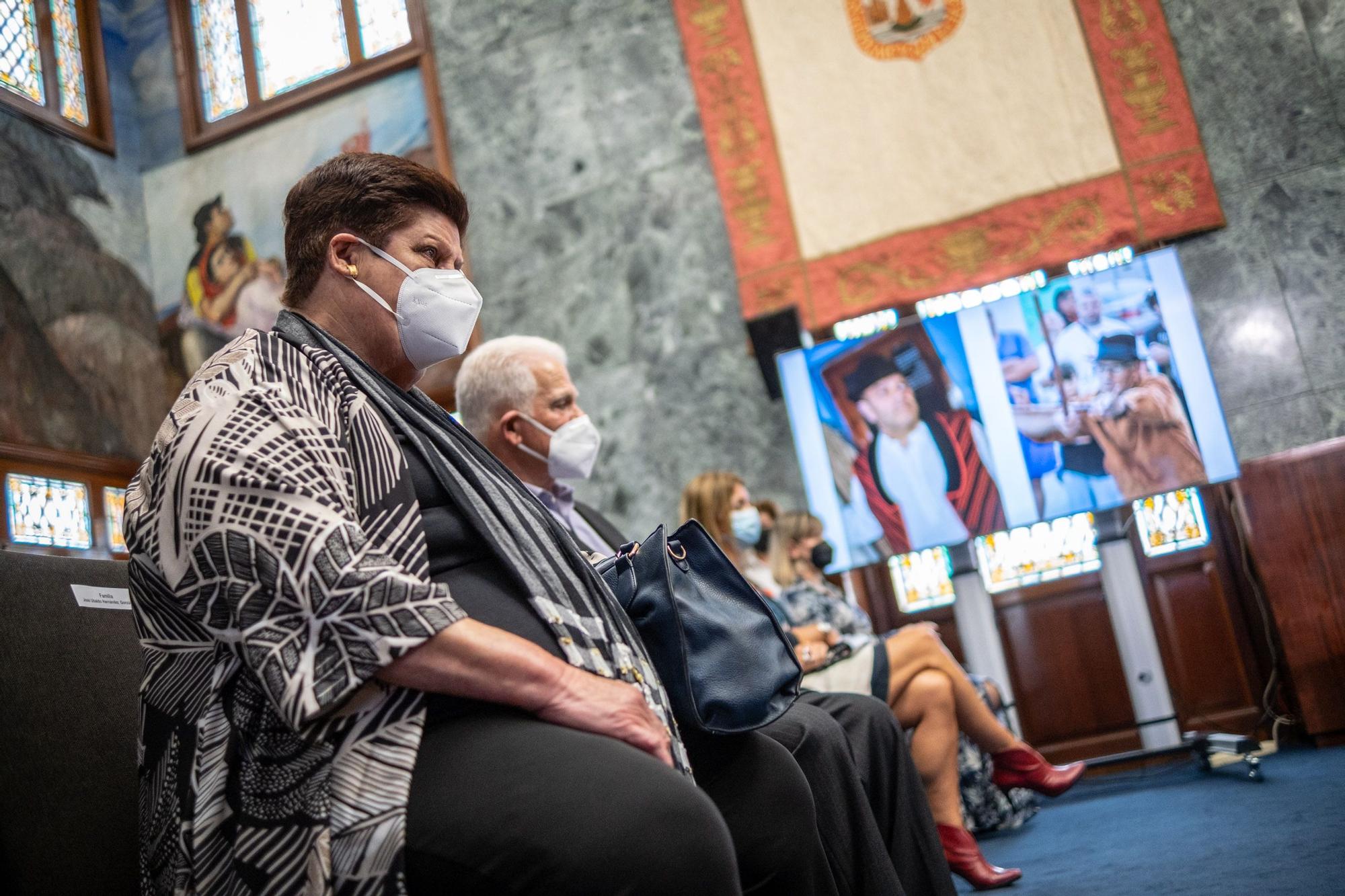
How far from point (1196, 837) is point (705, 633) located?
7.04 ft

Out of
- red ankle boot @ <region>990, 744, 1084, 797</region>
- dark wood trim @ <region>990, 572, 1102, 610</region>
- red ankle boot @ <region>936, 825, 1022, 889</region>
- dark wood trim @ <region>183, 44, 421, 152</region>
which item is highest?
dark wood trim @ <region>183, 44, 421, 152</region>

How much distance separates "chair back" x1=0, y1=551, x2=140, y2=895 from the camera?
1.23m

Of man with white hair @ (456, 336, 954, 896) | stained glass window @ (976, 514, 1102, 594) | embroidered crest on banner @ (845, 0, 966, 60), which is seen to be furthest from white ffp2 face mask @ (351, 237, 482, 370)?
embroidered crest on banner @ (845, 0, 966, 60)

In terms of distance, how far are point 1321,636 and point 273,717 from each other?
472cm

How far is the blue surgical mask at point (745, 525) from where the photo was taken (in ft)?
13.7

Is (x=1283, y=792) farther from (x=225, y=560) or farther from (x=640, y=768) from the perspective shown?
(x=225, y=560)

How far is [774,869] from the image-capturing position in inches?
54.4

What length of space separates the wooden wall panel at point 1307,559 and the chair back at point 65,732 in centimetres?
464

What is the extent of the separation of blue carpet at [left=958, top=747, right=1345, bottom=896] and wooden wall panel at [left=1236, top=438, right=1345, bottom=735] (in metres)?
0.31

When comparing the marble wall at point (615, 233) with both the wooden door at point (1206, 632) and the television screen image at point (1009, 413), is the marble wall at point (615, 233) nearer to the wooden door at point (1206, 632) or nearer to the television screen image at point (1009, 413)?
the television screen image at point (1009, 413)

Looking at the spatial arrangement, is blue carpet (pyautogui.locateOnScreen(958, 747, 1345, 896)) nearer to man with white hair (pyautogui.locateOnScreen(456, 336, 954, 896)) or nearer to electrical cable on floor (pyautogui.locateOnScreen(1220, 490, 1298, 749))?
electrical cable on floor (pyautogui.locateOnScreen(1220, 490, 1298, 749))

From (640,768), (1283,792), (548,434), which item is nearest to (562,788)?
(640,768)

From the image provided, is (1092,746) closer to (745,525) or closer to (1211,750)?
(1211,750)

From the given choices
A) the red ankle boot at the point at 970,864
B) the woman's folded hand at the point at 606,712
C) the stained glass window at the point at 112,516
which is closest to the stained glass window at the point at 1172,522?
the red ankle boot at the point at 970,864
